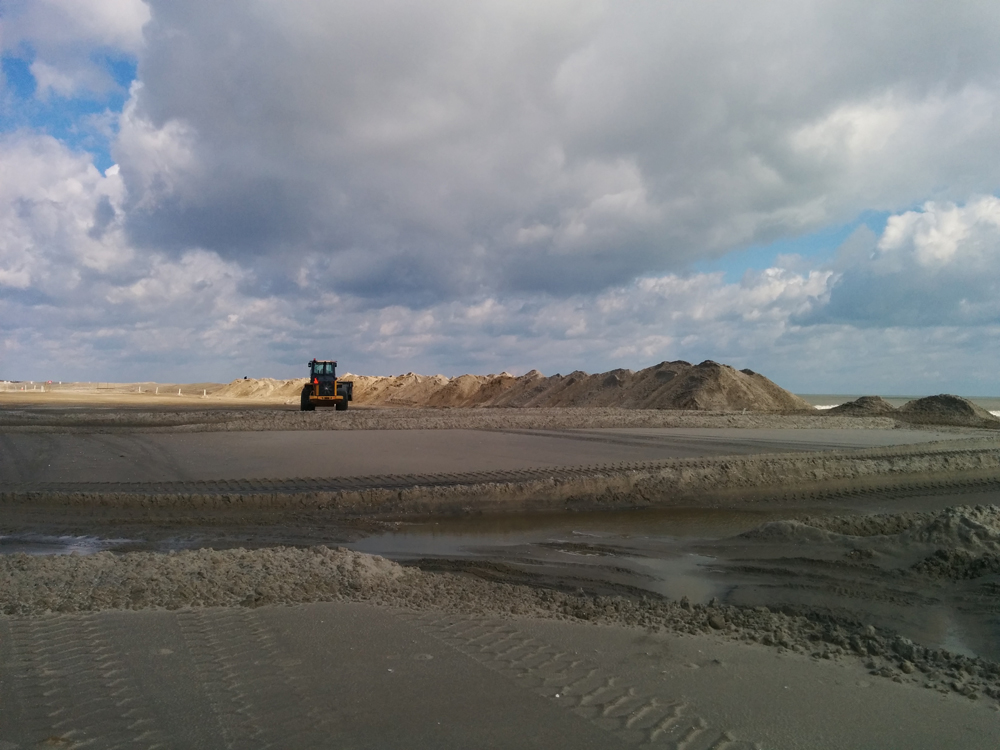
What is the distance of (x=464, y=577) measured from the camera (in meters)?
7.44

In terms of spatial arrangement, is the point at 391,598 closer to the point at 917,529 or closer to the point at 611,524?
the point at 611,524

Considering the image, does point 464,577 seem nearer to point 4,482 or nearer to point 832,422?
point 4,482

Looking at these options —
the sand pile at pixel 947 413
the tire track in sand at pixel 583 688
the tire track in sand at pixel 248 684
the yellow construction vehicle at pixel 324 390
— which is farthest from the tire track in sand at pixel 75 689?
the sand pile at pixel 947 413

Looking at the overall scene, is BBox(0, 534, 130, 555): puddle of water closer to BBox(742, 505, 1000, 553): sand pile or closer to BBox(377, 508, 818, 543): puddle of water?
BBox(377, 508, 818, 543): puddle of water

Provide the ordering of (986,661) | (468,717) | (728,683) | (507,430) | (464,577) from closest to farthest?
(468,717)
(728,683)
(986,661)
(464,577)
(507,430)

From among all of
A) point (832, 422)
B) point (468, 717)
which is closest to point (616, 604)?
point (468, 717)

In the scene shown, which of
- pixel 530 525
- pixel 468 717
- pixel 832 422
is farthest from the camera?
pixel 832 422

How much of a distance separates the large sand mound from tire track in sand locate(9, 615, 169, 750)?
3737 cm

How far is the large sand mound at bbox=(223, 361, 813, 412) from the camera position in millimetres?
41781

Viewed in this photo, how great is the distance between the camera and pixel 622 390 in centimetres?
4769

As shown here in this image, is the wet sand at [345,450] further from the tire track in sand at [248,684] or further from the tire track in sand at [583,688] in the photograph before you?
the tire track in sand at [583,688]

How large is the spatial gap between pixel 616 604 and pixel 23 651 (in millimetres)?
4740

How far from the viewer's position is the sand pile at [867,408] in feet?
124

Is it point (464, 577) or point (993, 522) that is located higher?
point (993, 522)
